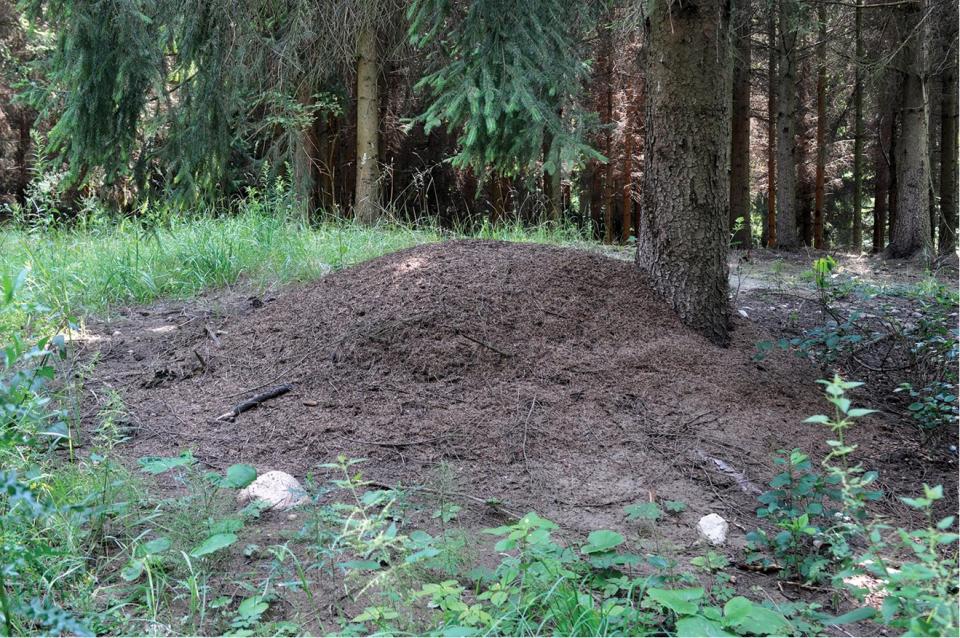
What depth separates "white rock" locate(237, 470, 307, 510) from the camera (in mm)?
2590

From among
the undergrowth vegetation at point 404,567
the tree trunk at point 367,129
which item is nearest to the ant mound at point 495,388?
the undergrowth vegetation at point 404,567

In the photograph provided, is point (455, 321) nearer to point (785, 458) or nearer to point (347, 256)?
point (785, 458)

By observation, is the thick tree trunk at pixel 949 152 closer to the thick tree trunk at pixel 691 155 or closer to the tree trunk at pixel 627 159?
the tree trunk at pixel 627 159

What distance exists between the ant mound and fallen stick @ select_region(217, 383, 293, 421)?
0.13 feet

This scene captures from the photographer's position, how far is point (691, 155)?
13.1ft

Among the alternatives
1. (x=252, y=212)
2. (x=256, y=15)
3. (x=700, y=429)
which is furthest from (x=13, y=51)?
(x=700, y=429)

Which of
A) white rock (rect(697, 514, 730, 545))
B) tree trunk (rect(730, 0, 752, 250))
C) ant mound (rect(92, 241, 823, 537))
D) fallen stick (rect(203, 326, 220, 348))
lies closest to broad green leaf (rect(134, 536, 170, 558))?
ant mound (rect(92, 241, 823, 537))

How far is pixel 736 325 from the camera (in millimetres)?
4383

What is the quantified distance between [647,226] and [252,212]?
4.12 metres

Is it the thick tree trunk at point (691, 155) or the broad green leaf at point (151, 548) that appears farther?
the thick tree trunk at point (691, 155)

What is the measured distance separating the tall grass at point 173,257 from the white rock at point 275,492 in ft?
9.40

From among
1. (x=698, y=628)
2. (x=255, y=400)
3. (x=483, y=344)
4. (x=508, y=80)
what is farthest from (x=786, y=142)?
(x=698, y=628)

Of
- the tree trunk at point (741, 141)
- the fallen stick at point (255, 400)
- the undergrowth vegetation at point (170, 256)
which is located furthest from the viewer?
the tree trunk at point (741, 141)

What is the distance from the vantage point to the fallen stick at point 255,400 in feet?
11.2
